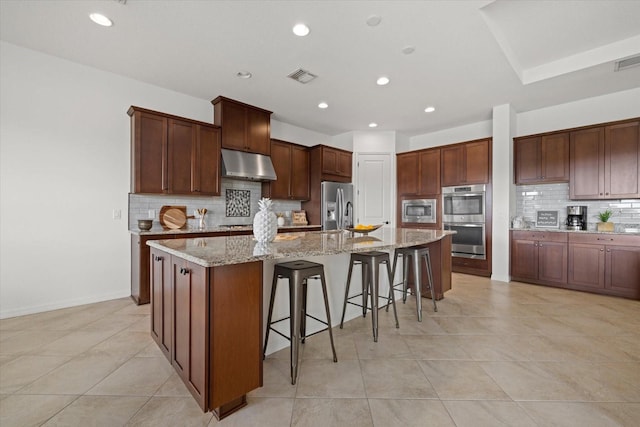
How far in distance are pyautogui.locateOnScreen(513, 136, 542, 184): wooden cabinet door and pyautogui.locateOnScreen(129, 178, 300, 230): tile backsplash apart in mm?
3899

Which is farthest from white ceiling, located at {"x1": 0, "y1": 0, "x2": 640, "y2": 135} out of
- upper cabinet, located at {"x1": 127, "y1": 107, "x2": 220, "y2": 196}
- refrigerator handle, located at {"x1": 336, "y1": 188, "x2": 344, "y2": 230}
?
refrigerator handle, located at {"x1": 336, "y1": 188, "x2": 344, "y2": 230}

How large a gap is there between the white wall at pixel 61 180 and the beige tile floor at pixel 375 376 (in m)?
0.47

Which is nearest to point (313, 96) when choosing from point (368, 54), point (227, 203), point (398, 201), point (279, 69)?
point (279, 69)

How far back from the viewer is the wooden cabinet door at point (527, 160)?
14.0ft

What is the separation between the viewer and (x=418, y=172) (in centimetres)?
546

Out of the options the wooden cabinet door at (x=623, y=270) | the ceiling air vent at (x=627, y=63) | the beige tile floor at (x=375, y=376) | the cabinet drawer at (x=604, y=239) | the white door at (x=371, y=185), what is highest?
the ceiling air vent at (x=627, y=63)

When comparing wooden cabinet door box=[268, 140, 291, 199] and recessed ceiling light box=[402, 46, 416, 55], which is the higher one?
recessed ceiling light box=[402, 46, 416, 55]

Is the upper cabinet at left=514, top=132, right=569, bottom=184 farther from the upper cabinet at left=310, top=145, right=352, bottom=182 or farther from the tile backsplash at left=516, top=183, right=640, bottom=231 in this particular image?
the upper cabinet at left=310, top=145, right=352, bottom=182

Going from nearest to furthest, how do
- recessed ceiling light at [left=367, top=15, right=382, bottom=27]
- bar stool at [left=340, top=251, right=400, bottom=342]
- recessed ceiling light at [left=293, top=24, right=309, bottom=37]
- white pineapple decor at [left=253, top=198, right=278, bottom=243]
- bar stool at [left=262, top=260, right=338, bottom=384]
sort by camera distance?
bar stool at [left=262, top=260, right=338, bottom=384]
white pineapple decor at [left=253, top=198, right=278, bottom=243]
bar stool at [left=340, top=251, right=400, bottom=342]
recessed ceiling light at [left=367, top=15, right=382, bottom=27]
recessed ceiling light at [left=293, top=24, right=309, bottom=37]

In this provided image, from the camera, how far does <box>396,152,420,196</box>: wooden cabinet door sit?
5496mm

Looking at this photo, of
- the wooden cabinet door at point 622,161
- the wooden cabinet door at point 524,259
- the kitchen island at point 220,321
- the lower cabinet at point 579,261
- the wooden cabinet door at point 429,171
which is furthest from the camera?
the wooden cabinet door at point 429,171

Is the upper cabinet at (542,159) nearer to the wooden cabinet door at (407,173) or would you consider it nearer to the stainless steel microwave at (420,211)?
the stainless steel microwave at (420,211)

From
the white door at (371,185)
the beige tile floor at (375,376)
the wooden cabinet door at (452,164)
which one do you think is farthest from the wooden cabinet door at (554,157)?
the white door at (371,185)

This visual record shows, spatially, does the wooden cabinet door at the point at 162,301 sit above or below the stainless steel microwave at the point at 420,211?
below
